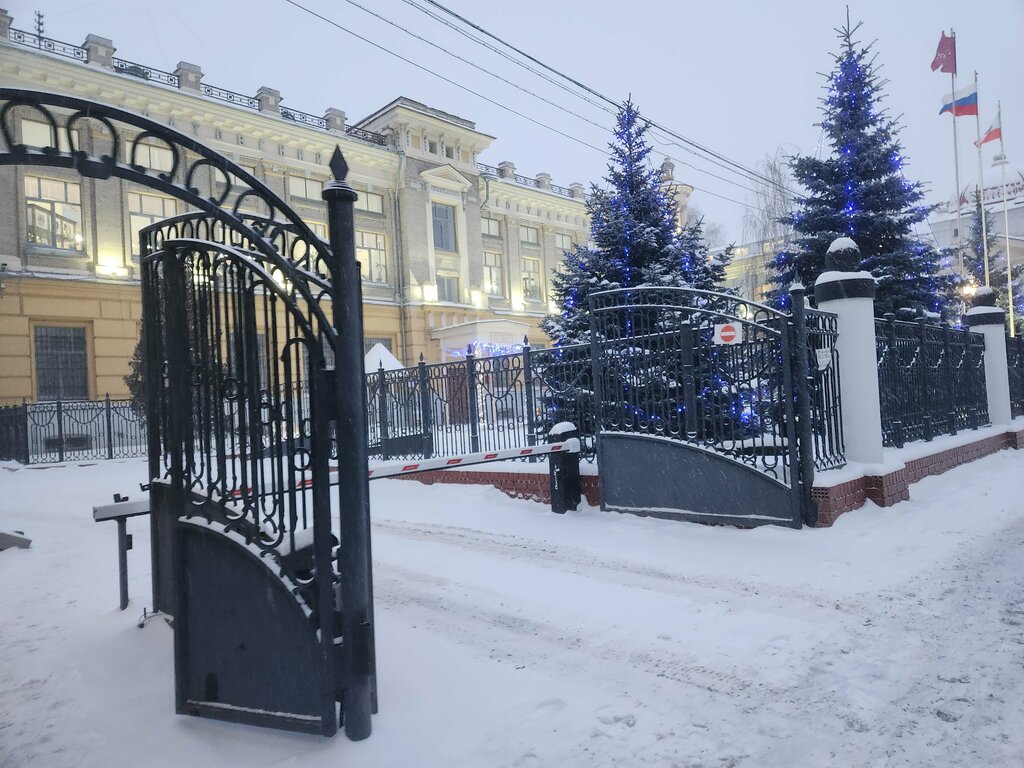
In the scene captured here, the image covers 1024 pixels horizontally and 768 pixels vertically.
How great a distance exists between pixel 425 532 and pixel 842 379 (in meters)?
5.29

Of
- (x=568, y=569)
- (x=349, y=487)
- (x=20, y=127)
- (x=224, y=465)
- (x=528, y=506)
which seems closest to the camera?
(x=349, y=487)

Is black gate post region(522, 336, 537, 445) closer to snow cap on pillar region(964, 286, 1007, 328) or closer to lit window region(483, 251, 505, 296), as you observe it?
snow cap on pillar region(964, 286, 1007, 328)

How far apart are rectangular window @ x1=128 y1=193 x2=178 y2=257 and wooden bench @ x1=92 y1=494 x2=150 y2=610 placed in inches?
887

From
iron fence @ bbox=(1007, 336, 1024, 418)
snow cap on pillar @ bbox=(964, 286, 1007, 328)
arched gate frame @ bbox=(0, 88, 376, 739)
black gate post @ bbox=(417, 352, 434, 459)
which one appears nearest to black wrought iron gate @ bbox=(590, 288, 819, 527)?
black gate post @ bbox=(417, 352, 434, 459)

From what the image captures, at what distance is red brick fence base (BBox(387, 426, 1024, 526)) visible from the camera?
7.11 m

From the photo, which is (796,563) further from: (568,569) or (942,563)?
(568,569)

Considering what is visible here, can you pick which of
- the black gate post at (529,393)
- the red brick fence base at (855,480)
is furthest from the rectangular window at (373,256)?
the black gate post at (529,393)

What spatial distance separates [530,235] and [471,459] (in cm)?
3204

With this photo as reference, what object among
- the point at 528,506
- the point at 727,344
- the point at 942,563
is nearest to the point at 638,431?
the point at 727,344

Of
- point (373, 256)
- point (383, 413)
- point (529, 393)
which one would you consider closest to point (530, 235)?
point (373, 256)

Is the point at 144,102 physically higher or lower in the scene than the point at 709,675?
higher

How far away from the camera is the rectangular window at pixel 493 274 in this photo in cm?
3612

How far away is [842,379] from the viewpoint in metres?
8.02

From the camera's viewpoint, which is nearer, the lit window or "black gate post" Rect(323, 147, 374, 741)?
"black gate post" Rect(323, 147, 374, 741)
